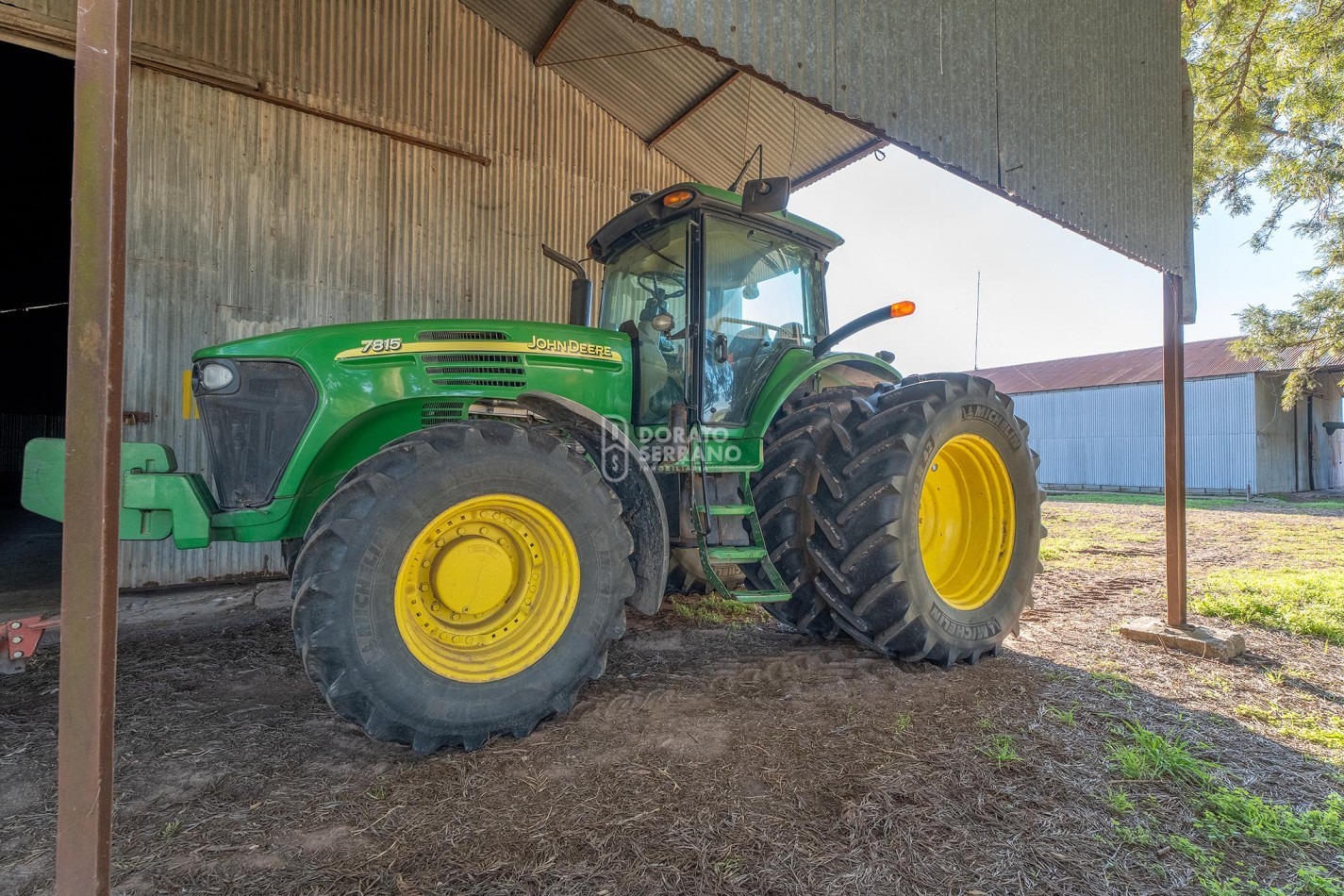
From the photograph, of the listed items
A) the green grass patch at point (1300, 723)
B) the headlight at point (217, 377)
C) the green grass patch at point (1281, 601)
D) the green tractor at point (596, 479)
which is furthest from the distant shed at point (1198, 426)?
the headlight at point (217, 377)

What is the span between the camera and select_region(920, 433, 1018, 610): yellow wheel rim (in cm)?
364

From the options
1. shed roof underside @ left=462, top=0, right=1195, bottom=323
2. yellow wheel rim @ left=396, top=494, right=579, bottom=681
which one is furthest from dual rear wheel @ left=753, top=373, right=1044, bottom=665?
shed roof underside @ left=462, top=0, right=1195, bottom=323

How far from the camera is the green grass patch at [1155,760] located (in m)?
2.21

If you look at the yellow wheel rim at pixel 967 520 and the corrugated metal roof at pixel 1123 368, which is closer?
the yellow wheel rim at pixel 967 520

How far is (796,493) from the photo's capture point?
333 centimetres

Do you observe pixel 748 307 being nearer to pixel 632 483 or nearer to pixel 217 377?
pixel 632 483

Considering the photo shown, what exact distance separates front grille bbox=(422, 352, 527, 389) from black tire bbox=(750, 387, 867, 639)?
135cm

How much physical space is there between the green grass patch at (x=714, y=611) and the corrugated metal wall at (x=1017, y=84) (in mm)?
2919

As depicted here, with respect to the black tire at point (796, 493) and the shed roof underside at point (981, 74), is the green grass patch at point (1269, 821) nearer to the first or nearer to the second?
the black tire at point (796, 493)

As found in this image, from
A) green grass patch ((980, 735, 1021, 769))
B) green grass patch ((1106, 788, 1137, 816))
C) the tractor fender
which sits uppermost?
the tractor fender

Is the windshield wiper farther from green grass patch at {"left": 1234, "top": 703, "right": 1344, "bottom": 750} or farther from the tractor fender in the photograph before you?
green grass patch at {"left": 1234, "top": 703, "right": 1344, "bottom": 750}

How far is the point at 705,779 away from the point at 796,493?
1528mm

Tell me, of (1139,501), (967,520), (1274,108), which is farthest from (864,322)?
(1139,501)

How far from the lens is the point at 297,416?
2.62 metres
